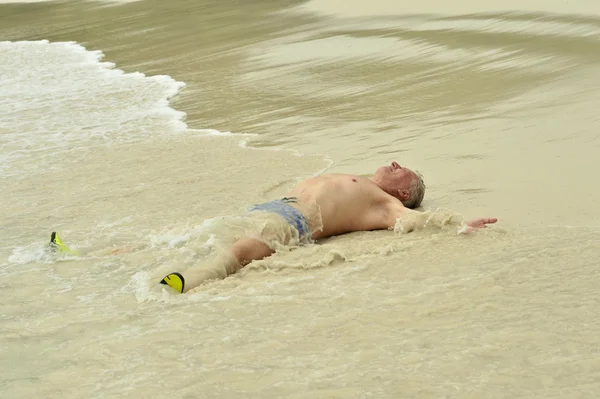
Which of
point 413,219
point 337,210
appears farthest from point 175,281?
point 413,219

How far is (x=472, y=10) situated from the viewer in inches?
527

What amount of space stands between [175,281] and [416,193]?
6.56 ft

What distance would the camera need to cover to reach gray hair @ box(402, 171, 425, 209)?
19.0 feet

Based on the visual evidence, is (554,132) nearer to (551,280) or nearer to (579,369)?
(551,280)

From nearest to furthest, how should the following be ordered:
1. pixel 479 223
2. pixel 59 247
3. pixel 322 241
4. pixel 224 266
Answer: pixel 224 266, pixel 479 223, pixel 59 247, pixel 322 241

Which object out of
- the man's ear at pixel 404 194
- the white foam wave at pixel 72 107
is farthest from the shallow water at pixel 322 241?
the man's ear at pixel 404 194

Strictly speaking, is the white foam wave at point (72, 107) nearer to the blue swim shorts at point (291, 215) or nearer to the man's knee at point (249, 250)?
the blue swim shorts at point (291, 215)

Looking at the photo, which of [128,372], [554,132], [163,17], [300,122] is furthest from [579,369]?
[163,17]

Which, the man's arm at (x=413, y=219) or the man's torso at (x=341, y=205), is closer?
the man's arm at (x=413, y=219)

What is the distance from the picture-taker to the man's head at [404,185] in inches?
227

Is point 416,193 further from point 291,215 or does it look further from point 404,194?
point 291,215

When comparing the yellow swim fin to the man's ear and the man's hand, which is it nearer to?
the man's ear

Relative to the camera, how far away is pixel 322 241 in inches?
218

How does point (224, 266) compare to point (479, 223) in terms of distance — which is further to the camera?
point (479, 223)
